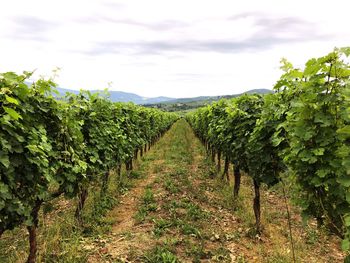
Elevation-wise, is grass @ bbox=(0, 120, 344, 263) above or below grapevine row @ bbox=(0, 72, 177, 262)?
below

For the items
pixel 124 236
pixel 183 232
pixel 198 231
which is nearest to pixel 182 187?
pixel 183 232

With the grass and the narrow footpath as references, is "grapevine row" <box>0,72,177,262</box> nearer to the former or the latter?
the grass

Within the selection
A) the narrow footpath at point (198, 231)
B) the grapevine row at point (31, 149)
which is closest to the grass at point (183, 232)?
the narrow footpath at point (198, 231)

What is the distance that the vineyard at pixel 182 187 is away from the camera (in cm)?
388

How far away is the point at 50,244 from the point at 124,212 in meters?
3.39

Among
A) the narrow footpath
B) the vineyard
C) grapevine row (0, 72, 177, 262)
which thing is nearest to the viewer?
the vineyard

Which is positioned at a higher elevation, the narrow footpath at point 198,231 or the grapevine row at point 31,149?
the grapevine row at point 31,149

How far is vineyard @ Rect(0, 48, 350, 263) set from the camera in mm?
3883

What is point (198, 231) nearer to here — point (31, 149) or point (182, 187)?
point (182, 187)

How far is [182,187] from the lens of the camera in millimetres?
12055

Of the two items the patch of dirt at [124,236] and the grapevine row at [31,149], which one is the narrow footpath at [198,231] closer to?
the patch of dirt at [124,236]

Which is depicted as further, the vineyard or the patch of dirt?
the patch of dirt

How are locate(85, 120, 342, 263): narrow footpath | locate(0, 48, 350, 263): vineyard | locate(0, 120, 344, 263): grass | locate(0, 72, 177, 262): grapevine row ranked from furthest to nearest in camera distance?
1. locate(85, 120, 342, 263): narrow footpath
2. locate(0, 120, 344, 263): grass
3. locate(0, 72, 177, 262): grapevine row
4. locate(0, 48, 350, 263): vineyard

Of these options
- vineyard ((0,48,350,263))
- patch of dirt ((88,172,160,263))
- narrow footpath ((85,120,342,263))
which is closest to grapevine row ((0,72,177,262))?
vineyard ((0,48,350,263))
